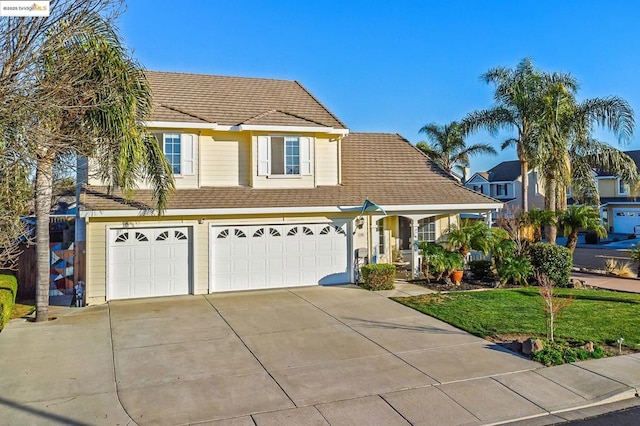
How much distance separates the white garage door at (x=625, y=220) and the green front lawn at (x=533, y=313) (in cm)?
2759

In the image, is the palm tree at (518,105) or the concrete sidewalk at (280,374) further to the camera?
the palm tree at (518,105)

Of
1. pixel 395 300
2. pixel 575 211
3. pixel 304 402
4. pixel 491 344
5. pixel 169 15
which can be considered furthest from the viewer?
pixel 575 211

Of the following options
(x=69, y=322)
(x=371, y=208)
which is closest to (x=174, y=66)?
(x=371, y=208)

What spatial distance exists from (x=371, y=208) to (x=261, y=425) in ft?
32.6

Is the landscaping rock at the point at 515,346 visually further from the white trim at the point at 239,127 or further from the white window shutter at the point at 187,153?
the white window shutter at the point at 187,153

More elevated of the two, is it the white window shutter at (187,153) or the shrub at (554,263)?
the white window shutter at (187,153)

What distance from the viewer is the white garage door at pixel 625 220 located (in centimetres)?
3769

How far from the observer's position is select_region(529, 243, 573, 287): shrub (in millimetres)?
15859

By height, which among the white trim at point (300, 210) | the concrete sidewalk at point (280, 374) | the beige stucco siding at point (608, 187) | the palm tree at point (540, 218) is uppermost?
the beige stucco siding at point (608, 187)

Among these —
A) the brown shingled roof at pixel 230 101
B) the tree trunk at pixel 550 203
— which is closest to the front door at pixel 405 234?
the brown shingled roof at pixel 230 101

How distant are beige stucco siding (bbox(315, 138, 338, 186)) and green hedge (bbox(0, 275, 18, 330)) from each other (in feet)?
31.0

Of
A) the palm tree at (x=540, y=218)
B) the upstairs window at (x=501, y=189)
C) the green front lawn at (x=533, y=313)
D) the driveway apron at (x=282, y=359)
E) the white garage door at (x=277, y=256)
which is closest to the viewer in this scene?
the driveway apron at (x=282, y=359)

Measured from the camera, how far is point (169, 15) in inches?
404

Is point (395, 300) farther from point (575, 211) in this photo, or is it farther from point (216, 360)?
point (575, 211)
